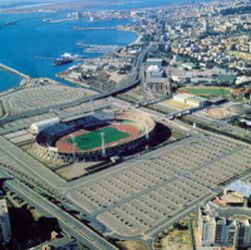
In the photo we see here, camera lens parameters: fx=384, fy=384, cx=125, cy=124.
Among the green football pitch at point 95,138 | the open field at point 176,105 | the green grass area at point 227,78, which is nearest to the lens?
the green football pitch at point 95,138

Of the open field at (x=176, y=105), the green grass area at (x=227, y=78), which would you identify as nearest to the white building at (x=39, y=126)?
the open field at (x=176, y=105)

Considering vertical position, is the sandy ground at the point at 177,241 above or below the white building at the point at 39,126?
below

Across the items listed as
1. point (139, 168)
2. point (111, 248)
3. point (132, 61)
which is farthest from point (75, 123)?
point (132, 61)

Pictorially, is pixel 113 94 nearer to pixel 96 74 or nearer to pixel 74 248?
pixel 96 74

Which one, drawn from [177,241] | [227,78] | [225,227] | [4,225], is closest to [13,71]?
[227,78]

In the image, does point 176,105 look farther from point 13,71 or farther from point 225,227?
point 13,71

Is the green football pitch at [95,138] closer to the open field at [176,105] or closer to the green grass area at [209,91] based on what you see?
the open field at [176,105]
